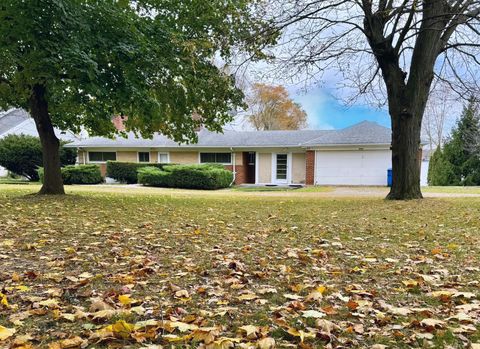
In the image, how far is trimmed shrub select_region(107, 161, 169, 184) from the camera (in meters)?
25.3

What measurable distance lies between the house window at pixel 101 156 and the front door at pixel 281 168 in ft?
37.5

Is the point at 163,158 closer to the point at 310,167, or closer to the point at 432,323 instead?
the point at 310,167

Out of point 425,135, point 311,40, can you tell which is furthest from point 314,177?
point 425,135

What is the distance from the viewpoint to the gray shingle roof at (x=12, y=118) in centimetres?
3653

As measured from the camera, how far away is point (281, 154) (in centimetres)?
2591

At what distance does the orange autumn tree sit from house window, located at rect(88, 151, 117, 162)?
18365 mm

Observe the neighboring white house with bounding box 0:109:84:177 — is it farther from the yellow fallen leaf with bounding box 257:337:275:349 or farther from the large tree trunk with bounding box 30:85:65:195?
the yellow fallen leaf with bounding box 257:337:275:349

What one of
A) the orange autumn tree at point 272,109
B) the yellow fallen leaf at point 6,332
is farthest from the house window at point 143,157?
the yellow fallen leaf at point 6,332

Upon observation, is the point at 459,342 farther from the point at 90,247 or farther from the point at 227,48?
the point at 227,48

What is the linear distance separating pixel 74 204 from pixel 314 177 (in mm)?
16628

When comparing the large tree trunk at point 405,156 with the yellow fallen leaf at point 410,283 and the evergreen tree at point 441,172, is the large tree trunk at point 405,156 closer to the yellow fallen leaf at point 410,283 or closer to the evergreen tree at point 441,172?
the yellow fallen leaf at point 410,283

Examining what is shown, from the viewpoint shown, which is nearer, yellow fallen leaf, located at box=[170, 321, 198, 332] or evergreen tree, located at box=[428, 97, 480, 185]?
yellow fallen leaf, located at box=[170, 321, 198, 332]

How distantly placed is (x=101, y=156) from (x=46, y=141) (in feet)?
56.9

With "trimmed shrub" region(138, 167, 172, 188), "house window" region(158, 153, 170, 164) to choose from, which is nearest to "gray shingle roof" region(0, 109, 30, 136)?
"house window" region(158, 153, 170, 164)
